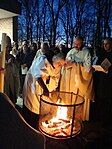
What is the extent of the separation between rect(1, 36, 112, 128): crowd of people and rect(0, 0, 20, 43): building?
0.86 metres

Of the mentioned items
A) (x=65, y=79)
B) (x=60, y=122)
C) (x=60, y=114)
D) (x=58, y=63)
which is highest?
(x=58, y=63)

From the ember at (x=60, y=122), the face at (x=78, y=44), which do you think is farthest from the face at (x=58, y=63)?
the face at (x=78, y=44)

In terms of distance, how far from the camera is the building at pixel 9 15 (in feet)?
17.7

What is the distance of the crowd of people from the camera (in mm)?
4441

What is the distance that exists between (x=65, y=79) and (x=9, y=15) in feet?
7.69

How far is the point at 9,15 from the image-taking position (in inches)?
255

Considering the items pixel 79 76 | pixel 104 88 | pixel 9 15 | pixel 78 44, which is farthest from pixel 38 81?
pixel 9 15

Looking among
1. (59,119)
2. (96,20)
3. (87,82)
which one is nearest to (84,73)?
(87,82)

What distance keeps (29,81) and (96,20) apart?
79.6ft

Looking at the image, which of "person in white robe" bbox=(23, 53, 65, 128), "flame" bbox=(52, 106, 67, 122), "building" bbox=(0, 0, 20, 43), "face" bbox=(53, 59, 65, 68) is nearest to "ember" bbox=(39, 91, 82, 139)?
"flame" bbox=(52, 106, 67, 122)

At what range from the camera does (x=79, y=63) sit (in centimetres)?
544

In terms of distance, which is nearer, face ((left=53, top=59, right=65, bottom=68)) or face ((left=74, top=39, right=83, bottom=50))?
face ((left=53, top=59, right=65, bottom=68))

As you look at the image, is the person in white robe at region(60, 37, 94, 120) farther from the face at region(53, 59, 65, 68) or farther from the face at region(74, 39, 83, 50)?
the face at region(53, 59, 65, 68)

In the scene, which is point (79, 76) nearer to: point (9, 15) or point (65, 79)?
point (65, 79)
